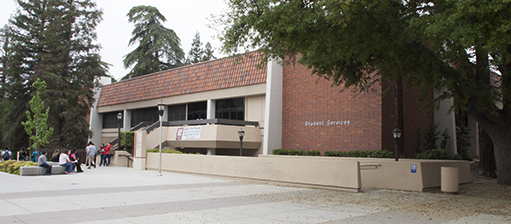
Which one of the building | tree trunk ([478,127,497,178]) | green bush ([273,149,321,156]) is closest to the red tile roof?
the building

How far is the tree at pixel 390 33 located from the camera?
920 centimetres

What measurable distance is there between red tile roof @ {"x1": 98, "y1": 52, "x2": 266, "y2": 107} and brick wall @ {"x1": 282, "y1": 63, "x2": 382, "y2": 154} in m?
2.80

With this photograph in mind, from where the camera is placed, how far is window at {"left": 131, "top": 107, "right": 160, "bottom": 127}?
39188 millimetres

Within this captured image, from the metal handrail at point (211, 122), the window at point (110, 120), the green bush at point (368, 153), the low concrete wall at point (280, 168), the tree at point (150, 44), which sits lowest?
the low concrete wall at point (280, 168)

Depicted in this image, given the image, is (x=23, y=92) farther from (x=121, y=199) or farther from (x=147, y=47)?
(x=121, y=199)

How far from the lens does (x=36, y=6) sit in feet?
125

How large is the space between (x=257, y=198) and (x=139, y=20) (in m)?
44.6

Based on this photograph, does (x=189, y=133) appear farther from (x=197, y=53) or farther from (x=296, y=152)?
(x=197, y=53)

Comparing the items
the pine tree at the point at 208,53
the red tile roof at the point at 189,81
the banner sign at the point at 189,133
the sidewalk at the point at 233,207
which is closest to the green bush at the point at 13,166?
the sidewalk at the point at 233,207

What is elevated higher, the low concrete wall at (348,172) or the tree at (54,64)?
the tree at (54,64)

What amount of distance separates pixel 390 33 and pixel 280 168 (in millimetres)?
6880

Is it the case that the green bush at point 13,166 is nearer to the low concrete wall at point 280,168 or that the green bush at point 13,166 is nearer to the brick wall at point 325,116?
the low concrete wall at point 280,168

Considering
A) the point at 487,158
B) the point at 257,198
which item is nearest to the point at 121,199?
the point at 257,198

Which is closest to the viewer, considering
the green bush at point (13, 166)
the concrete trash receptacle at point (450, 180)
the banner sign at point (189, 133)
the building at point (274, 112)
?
the concrete trash receptacle at point (450, 180)
